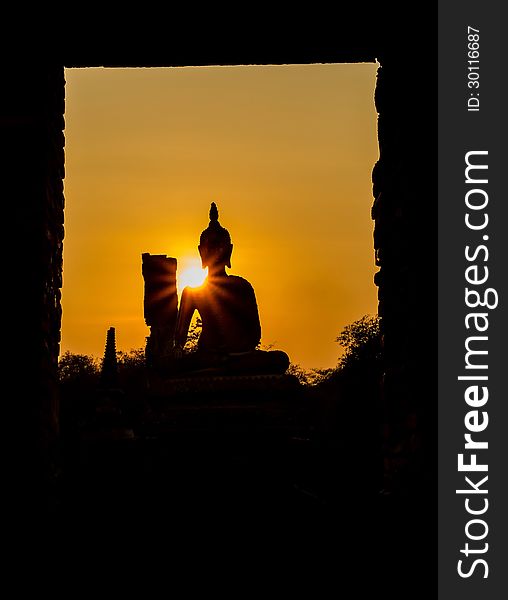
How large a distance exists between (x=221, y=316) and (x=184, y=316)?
622 mm

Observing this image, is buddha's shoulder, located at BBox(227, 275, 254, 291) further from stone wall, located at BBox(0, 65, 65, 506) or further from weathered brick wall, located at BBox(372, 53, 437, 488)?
stone wall, located at BBox(0, 65, 65, 506)

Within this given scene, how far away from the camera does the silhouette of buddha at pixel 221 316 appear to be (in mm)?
11102

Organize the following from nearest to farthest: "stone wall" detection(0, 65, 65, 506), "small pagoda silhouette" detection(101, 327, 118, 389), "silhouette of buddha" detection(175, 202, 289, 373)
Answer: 1. "stone wall" detection(0, 65, 65, 506)
2. "silhouette of buddha" detection(175, 202, 289, 373)
3. "small pagoda silhouette" detection(101, 327, 118, 389)

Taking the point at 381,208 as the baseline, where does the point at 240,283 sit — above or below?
above

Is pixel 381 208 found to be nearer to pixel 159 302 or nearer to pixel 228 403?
pixel 228 403

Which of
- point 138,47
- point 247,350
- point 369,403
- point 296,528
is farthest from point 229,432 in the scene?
point 369,403

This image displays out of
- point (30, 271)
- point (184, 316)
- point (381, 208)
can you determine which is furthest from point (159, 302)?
point (30, 271)

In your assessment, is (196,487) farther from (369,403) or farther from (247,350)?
(369,403)

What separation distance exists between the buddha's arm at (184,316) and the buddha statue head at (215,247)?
0.55 meters

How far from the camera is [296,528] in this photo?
20.9 ft

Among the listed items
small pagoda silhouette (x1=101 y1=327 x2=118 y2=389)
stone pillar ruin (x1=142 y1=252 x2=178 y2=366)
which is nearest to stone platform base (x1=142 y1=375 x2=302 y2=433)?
stone pillar ruin (x1=142 y1=252 x2=178 y2=366)

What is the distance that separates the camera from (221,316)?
469 inches

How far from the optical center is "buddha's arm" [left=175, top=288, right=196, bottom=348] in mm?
12117

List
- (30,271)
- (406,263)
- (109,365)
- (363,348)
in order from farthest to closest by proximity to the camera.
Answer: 1. (363,348)
2. (109,365)
3. (406,263)
4. (30,271)
